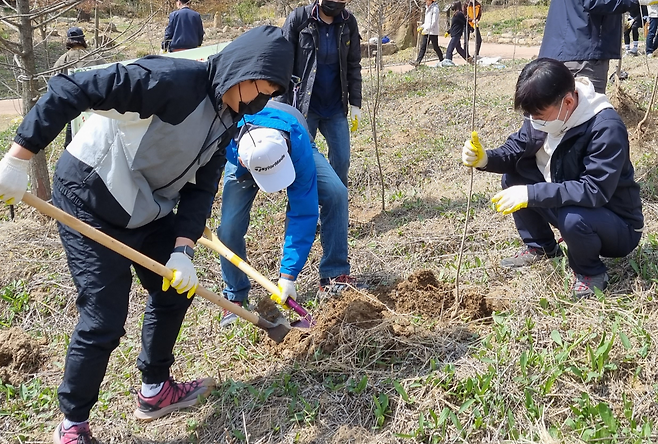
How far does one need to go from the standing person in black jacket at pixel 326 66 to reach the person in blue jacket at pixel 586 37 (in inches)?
56.8

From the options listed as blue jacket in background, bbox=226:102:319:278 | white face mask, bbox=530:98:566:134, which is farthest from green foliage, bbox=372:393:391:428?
white face mask, bbox=530:98:566:134

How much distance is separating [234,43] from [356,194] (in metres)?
3.20

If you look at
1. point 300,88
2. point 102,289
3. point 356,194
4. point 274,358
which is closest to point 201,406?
point 274,358

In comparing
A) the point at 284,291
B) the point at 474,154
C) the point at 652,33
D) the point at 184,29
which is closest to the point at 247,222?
the point at 284,291

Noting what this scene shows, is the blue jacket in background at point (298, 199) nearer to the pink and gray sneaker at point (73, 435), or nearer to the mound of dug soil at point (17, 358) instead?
the pink and gray sneaker at point (73, 435)

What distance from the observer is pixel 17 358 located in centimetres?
295

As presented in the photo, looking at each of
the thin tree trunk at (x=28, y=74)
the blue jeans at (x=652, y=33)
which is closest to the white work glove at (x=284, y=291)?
the thin tree trunk at (x=28, y=74)

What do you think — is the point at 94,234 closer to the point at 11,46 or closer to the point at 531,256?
the point at 531,256

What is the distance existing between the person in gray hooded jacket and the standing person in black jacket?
189 cm

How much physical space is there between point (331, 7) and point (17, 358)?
291 centimetres

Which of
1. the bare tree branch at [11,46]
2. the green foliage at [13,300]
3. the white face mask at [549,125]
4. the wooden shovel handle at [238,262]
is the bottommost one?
the green foliage at [13,300]

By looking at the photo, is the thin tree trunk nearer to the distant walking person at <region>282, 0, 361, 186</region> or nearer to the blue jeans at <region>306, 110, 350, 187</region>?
the distant walking person at <region>282, 0, 361, 186</region>

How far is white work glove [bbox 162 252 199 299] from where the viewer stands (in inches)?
87.4

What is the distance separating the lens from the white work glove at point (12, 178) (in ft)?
6.35
